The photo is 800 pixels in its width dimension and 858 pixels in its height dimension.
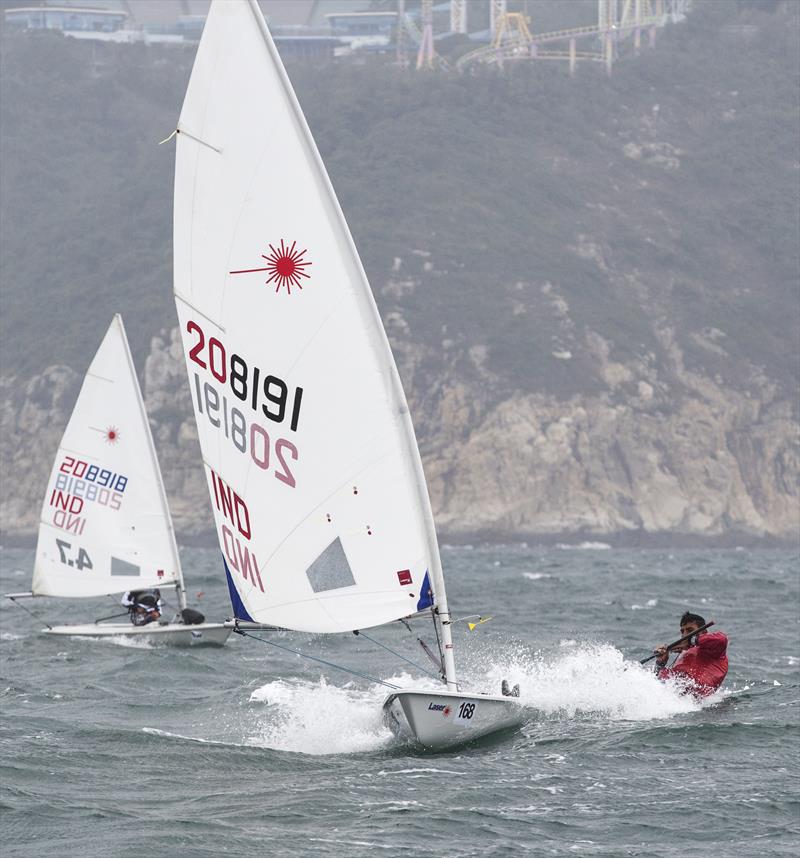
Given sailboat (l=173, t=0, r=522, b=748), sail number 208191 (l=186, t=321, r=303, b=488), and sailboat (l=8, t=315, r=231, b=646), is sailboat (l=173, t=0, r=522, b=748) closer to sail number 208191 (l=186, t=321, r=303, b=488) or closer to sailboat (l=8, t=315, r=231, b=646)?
sail number 208191 (l=186, t=321, r=303, b=488)

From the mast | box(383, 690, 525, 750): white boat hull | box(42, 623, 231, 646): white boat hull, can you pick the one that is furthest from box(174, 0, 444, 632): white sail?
the mast

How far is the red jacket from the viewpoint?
55.0ft

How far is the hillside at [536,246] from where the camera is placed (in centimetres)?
8962

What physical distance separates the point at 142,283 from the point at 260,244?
317ft

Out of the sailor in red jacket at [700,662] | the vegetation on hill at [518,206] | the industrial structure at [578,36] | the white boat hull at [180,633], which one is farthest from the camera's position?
the industrial structure at [578,36]

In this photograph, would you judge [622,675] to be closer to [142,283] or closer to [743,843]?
[743,843]

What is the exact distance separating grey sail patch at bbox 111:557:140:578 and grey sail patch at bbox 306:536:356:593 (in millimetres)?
12743

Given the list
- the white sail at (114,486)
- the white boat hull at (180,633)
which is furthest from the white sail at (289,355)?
the white sail at (114,486)

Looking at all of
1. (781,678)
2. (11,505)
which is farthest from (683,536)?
(781,678)

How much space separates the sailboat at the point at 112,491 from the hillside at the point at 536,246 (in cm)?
6004

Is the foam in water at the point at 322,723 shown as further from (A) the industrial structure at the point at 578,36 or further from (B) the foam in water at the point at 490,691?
(A) the industrial structure at the point at 578,36

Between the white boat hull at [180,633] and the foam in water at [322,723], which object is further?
the white boat hull at [180,633]

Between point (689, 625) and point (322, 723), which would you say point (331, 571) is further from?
point (689, 625)

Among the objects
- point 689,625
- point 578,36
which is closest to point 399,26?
point 578,36
